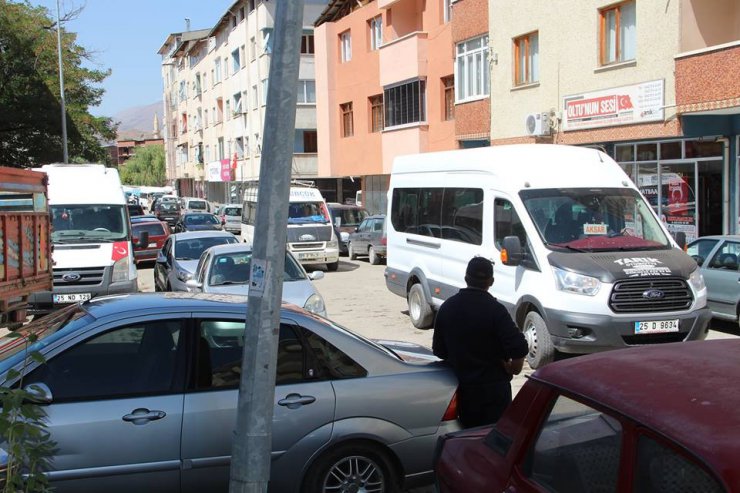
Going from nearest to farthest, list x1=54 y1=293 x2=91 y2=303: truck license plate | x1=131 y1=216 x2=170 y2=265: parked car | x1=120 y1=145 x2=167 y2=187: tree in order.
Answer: x1=54 y1=293 x2=91 y2=303: truck license plate, x1=131 y1=216 x2=170 y2=265: parked car, x1=120 y1=145 x2=167 y2=187: tree

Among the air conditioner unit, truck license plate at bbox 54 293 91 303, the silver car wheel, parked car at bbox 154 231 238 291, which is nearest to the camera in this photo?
the silver car wheel

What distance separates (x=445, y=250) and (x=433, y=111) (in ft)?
57.7

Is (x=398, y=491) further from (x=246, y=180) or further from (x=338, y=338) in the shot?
(x=246, y=180)

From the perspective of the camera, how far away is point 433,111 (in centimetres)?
2797

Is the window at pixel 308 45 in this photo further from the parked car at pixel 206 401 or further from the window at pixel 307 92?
the parked car at pixel 206 401

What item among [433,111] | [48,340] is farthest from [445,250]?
[433,111]

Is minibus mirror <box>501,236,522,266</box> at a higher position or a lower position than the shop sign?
lower

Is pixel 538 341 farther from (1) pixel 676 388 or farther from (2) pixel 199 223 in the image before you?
(2) pixel 199 223

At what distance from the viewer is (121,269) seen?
1417cm

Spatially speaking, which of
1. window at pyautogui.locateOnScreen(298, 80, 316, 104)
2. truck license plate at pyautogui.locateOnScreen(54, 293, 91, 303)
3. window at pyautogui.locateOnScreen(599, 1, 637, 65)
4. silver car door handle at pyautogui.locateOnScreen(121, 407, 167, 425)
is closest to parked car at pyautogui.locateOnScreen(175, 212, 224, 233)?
window at pyautogui.locateOnScreen(298, 80, 316, 104)

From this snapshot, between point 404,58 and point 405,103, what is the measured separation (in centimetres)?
178

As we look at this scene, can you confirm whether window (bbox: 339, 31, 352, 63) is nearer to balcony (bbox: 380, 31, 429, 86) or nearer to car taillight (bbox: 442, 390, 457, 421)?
balcony (bbox: 380, 31, 429, 86)

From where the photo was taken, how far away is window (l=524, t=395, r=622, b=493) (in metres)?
2.56

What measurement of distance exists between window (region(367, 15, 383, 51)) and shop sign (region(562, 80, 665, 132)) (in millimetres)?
14809
